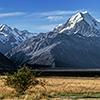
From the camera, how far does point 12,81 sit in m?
23.9

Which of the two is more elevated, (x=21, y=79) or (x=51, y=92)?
(x=21, y=79)

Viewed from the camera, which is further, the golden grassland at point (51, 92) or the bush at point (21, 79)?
the bush at point (21, 79)

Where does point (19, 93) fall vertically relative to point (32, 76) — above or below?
below

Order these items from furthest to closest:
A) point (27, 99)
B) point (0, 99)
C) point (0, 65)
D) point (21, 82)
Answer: point (0, 65)
point (21, 82)
point (0, 99)
point (27, 99)

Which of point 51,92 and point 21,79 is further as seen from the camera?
point 51,92

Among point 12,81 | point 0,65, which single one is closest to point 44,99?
point 12,81

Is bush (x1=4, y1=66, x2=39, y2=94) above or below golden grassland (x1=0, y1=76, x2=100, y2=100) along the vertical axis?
above

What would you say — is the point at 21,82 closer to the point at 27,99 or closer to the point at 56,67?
the point at 27,99

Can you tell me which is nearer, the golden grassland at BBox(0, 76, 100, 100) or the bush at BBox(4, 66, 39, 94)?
the golden grassland at BBox(0, 76, 100, 100)

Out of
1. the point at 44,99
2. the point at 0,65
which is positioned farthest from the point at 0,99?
the point at 0,65

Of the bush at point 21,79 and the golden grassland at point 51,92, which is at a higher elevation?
the bush at point 21,79

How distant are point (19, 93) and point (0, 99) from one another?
4266 millimetres

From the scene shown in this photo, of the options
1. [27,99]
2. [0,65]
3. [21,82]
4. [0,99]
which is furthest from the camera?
[0,65]

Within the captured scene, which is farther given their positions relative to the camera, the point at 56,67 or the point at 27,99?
the point at 56,67
